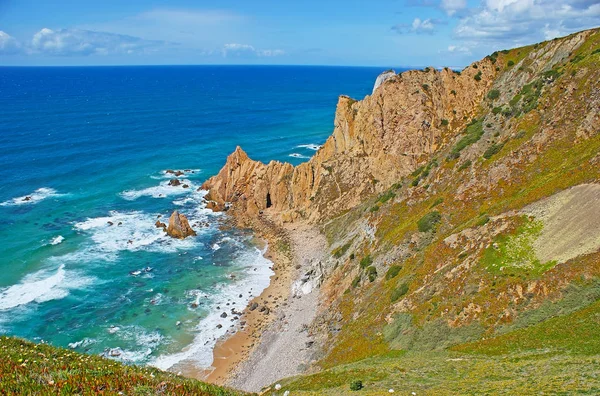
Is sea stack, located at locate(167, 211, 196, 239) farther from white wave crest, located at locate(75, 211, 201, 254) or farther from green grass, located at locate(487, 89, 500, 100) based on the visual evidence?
green grass, located at locate(487, 89, 500, 100)

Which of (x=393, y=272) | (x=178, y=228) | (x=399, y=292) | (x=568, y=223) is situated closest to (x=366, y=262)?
(x=393, y=272)

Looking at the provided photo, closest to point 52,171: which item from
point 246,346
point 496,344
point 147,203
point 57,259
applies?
point 147,203

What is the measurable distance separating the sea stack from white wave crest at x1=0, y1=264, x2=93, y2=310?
19.6 metres

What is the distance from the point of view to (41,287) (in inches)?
2689

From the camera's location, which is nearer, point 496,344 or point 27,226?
point 496,344

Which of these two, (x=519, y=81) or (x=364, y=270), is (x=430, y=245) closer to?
(x=364, y=270)

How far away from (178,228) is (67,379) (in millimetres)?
72696

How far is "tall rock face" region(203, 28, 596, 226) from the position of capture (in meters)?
82.8

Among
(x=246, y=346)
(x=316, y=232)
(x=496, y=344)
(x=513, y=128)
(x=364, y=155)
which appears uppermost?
(x=513, y=128)

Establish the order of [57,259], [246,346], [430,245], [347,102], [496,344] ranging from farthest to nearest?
1. [347,102]
2. [57,259]
3. [246,346]
4. [430,245]
5. [496,344]

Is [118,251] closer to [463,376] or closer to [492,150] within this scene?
[492,150]

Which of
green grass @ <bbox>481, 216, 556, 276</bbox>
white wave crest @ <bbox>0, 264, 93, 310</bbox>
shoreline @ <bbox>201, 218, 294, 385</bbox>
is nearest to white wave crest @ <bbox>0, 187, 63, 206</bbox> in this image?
white wave crest @ <bbox>0, 264, 93, 310</bbox>

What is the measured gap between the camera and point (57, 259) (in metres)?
77.1

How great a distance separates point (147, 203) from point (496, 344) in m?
91.0
